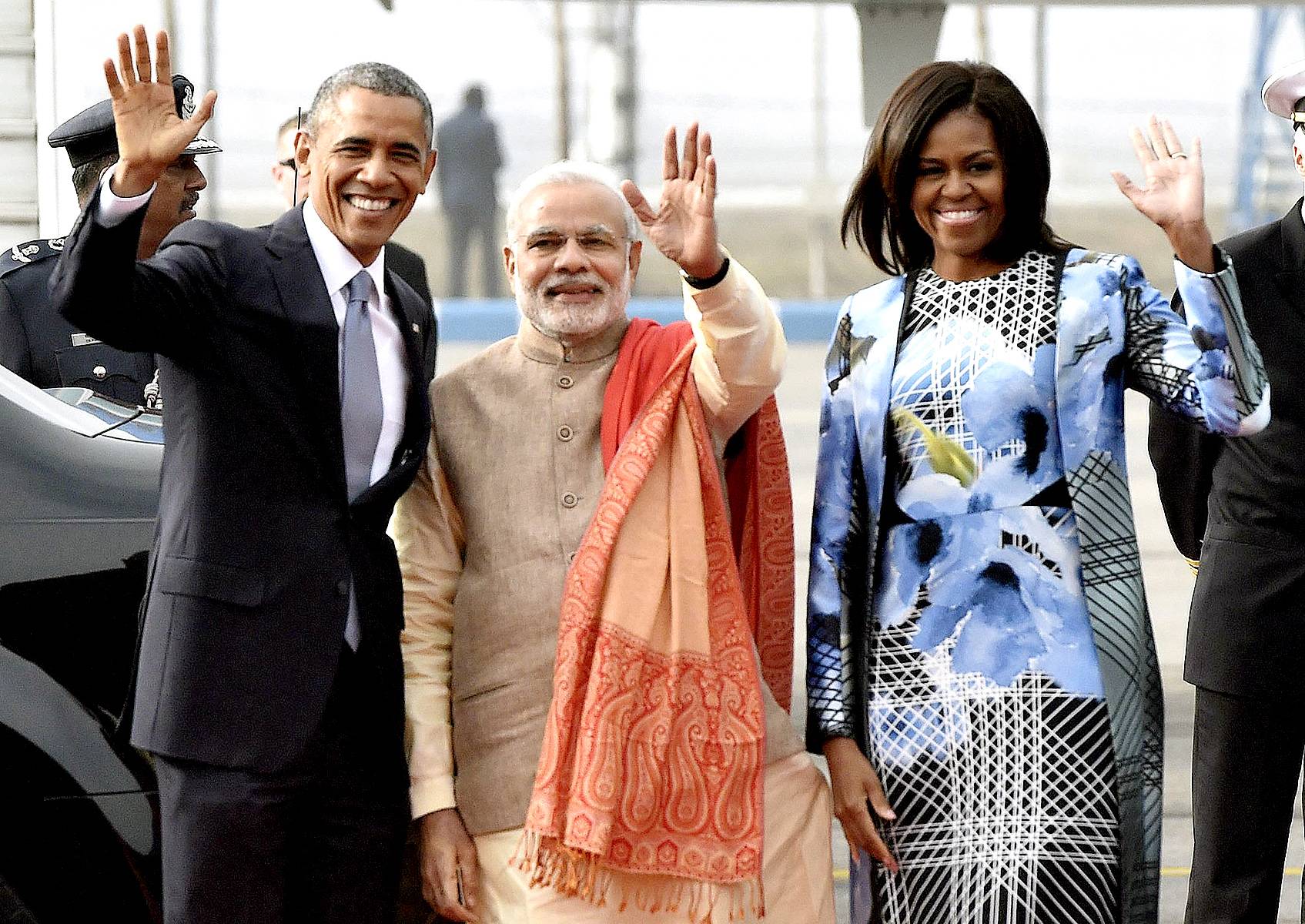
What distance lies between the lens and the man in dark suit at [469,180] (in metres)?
26.5

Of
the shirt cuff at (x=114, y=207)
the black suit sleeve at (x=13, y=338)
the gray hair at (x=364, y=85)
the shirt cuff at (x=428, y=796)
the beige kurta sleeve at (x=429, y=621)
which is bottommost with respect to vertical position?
the shirt cuff at (x=428, y=796)

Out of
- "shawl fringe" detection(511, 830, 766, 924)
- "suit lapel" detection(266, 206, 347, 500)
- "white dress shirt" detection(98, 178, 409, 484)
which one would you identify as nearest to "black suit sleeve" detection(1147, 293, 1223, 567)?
"shawl fringe" detection(511, 830, 766, 924)

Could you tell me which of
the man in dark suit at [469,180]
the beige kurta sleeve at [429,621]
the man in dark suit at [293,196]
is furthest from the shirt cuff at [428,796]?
the man in dark suit at [469,180]

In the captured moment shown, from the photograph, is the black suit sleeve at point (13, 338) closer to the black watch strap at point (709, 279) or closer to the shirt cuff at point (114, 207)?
the shirt cuff at point (114, 207)

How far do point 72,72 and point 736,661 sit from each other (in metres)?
5.28

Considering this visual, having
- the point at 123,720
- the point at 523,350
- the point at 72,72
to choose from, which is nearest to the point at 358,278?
the point at 523,350

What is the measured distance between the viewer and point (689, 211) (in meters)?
2.70

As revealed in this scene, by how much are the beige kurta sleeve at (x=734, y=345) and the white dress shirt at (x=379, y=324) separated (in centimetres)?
46

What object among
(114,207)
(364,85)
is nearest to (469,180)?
(364,85)

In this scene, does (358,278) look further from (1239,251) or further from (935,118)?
(1239,251)

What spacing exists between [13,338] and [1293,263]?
2729mm

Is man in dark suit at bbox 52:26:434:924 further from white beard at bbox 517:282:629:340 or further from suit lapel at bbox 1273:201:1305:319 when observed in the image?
suit lapel at bbox 1273:201:1305:319

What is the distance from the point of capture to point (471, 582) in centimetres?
291

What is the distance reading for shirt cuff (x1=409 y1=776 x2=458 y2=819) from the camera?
286 cm
